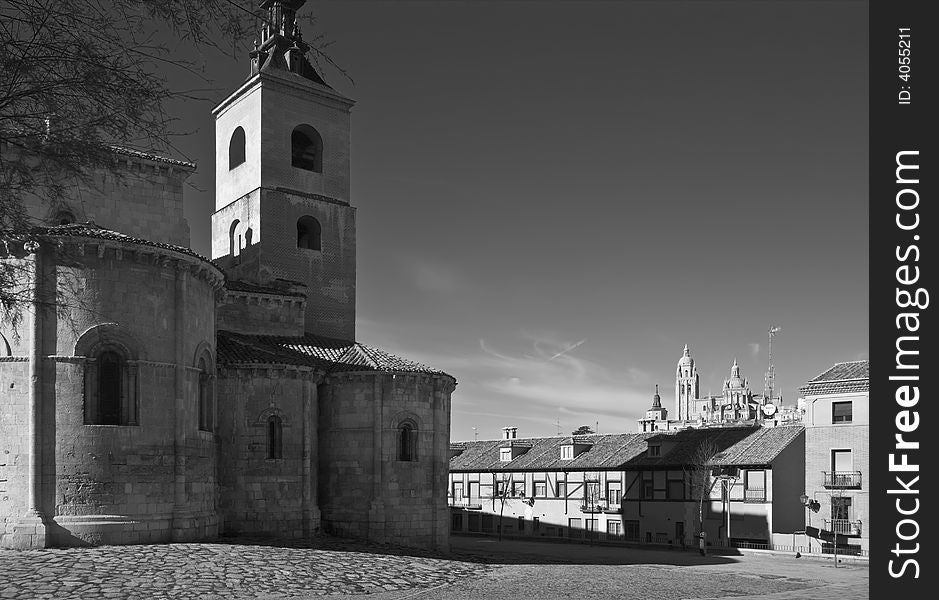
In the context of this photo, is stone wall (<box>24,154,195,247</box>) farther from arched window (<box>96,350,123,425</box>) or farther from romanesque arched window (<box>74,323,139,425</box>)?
arched window (<box>96,350,123,425</box>)

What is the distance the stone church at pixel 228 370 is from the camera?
87.9 feet

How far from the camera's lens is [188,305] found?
97.9ft

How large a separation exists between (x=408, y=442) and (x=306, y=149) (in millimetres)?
14765

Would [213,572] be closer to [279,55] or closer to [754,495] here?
[279,55]

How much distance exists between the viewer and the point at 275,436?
34.9 m

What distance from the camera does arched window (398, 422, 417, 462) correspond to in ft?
123

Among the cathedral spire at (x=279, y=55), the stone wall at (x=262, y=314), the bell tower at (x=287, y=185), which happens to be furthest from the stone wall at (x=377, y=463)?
the cathedral spire at (x=279, y=55)

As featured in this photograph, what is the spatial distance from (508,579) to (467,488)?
36.4 m

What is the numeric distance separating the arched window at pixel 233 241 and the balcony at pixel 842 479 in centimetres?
3017

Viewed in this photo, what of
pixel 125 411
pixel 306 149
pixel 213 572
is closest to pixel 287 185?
pixel 306 149

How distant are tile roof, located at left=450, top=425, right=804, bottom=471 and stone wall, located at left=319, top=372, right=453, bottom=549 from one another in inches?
787

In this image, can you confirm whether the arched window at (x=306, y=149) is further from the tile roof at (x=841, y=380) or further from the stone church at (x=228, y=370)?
the tile roof at (x=841, y=380)
